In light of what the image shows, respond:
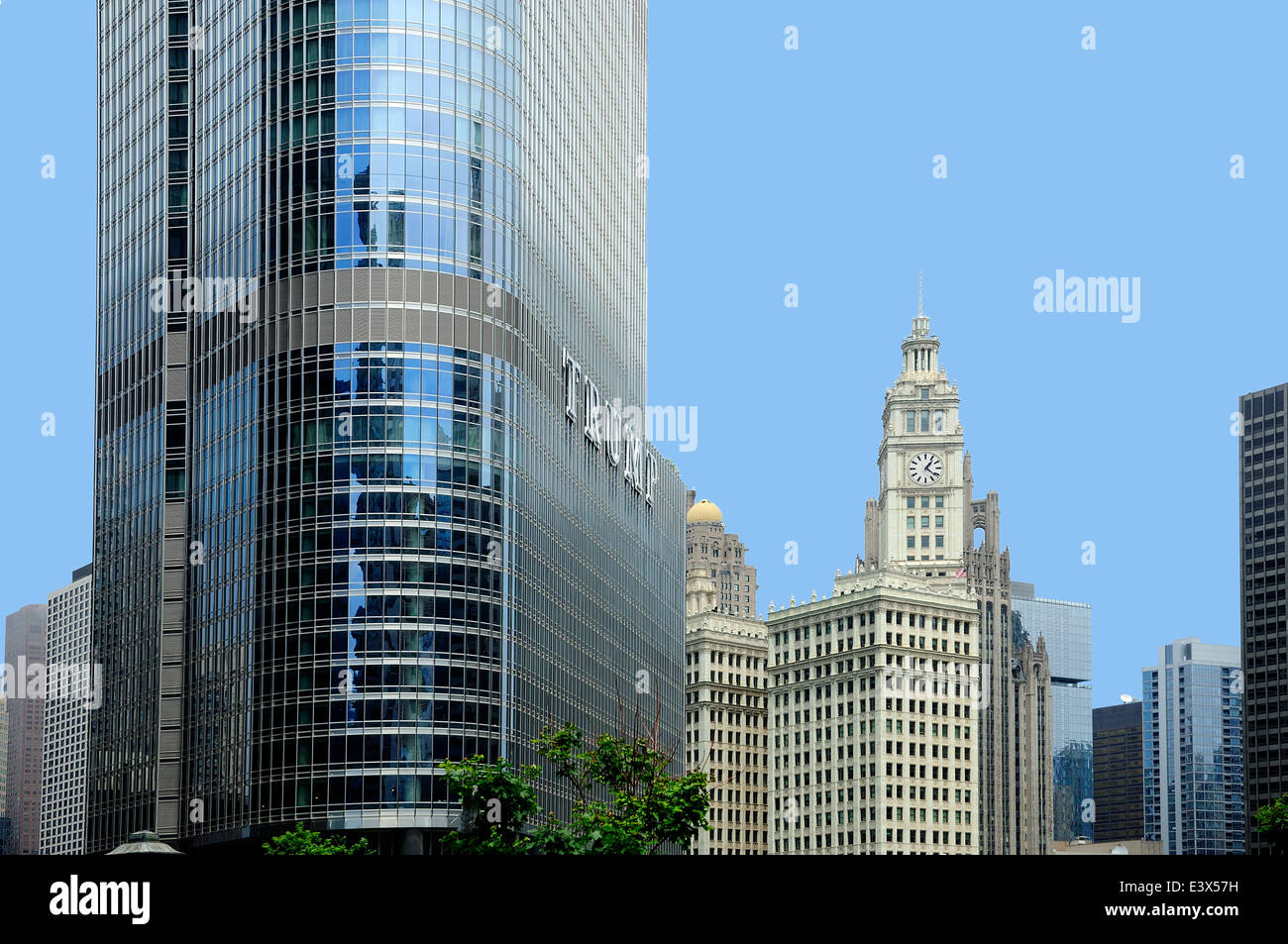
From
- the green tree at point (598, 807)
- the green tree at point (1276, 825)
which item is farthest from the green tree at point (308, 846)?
the green tree at point (1276, 825)

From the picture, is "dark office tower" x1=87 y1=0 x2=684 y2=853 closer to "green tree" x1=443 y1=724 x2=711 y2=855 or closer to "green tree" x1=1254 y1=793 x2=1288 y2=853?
"green tree" x1=443 y1=724 x2=711 y2=855

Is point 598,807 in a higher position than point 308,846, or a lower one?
higher

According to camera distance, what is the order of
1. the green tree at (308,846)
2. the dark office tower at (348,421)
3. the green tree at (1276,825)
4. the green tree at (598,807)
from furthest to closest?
the dark office tower at (348,421)
the green tree at (1276,825)
the green tree at (308,846)
the green tree at (598,807)

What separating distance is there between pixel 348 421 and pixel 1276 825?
210 ft

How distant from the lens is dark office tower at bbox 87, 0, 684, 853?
121 metres

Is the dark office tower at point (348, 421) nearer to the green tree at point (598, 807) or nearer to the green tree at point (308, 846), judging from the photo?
the green tree at point (308, 846)

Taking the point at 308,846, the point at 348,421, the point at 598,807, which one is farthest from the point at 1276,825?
the point at 348,421

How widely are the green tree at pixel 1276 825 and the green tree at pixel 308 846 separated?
5460 cm

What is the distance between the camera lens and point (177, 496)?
469 feet

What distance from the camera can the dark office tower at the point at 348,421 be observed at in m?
121

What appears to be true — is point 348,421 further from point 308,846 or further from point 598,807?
point 598,807

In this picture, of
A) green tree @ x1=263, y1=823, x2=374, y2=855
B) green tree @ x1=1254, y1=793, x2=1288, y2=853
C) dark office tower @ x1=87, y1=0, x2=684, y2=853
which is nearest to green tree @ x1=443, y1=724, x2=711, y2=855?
green tree @ x1=263, y1=823, x2=374, y2=855

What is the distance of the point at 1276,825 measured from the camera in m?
118

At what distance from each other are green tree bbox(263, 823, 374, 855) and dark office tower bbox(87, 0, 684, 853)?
7.90 meters
